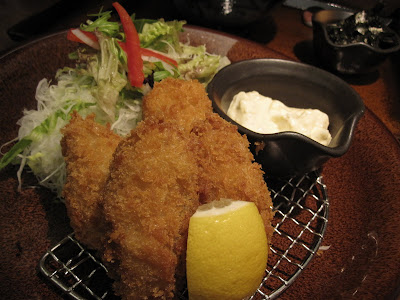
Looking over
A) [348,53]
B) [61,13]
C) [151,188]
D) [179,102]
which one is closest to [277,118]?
[179,102]

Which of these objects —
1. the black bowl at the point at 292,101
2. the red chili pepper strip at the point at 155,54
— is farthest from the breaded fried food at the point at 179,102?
the red chili pepper strip at the point at 155,54

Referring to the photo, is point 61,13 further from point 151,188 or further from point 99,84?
point 151,188

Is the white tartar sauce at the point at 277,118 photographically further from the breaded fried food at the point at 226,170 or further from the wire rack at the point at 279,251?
the breaded fried food at the point at 226,170

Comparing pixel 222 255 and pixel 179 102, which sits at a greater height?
pixel 179 102

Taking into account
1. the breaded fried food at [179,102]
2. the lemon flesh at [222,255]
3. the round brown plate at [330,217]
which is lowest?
the round brown plate at [330,217]

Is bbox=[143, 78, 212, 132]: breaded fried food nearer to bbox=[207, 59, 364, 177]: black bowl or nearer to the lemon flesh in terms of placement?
bbox=[207, 59, 364, 177]: black bowl

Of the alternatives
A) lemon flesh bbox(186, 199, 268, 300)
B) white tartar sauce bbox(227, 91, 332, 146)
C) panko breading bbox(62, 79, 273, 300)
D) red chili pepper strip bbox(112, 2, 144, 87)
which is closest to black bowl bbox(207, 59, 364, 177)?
white tartar sauce bbox(227, 91, 332, 146)

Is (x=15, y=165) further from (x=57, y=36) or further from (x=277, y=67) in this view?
(x=277, y=67)
